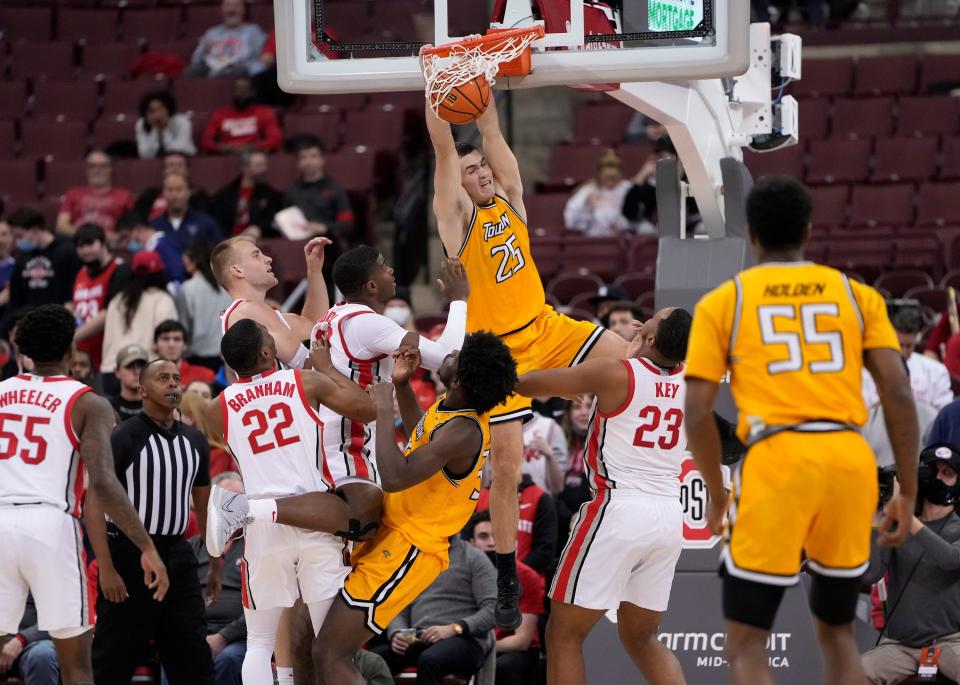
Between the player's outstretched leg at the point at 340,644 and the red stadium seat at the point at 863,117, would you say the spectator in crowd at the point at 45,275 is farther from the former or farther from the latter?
the red stadium seat at the point at 863,117

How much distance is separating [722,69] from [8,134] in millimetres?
11397

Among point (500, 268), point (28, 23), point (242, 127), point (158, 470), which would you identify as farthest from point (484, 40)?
point (28, 23)

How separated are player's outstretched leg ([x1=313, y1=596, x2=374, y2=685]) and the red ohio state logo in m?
2.30

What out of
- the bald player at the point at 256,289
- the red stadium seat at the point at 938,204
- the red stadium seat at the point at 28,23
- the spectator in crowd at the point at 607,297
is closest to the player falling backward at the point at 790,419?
the bald player at the point at 256,289

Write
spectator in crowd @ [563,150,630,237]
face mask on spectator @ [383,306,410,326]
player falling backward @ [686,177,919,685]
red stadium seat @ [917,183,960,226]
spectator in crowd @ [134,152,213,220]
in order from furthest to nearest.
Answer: spectator in crowd @ [563,150,630,237] < red stadium seat @ [917,183,960,226] < spectator in crowd @ [134,152,213,220] < face mask on spectator @ [383,306,410,326] < player falling backward @ [686,177,919,685]

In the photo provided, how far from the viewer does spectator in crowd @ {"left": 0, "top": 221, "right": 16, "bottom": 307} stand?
12895 mm

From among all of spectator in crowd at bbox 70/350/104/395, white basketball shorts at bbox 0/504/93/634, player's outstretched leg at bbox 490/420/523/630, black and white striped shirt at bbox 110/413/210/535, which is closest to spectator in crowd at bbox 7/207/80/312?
spectator in crowd at bbox 70/350/104/395

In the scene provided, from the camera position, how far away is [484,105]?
6.82 meters

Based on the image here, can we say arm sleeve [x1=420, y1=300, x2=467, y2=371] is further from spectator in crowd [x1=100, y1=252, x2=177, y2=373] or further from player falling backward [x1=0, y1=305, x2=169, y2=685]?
spectator in crowd [x1=100, y1=252, x2=177, y2=373]

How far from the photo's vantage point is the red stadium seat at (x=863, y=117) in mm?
15648

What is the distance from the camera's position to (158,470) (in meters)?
8.18

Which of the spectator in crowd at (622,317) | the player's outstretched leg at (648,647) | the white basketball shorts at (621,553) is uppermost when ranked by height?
the spectator in crowd at (622,317)

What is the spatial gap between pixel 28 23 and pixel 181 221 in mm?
7051

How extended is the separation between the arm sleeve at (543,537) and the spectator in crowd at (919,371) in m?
2.64
